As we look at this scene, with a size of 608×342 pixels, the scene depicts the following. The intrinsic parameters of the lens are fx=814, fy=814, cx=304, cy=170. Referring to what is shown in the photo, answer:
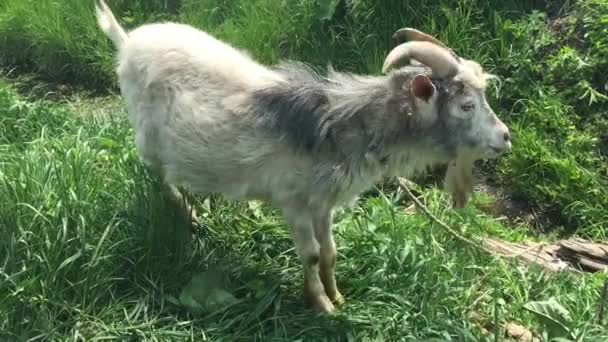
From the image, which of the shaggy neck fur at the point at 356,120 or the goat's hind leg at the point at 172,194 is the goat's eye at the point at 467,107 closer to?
the shaggy neck fur at the point at 356,120

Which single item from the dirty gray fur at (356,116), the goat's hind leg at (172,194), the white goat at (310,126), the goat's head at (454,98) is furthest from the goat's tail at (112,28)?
the goat's head at (454,98)

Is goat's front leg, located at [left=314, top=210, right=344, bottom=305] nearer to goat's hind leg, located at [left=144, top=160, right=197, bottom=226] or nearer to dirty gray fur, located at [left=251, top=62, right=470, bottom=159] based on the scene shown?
dirty gray fur, located at [left=251, top=62, right=470, bottom=159]

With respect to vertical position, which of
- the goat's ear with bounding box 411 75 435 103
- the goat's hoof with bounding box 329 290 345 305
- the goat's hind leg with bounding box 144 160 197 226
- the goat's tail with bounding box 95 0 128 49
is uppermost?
the goat's ear with bounding box 411 75 435 103

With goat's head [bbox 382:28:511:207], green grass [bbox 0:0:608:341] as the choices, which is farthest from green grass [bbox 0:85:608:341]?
goat's head [bbox 382:28:511:207]

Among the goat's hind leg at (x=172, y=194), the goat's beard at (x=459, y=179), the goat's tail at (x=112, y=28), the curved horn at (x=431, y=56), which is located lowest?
the goat's hind leg at (x=172, y=194)

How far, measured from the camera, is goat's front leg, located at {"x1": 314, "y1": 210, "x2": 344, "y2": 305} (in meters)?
4.16

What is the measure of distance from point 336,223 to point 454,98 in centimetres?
133

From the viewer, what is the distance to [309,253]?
13.2ft

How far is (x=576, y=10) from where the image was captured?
6.19m

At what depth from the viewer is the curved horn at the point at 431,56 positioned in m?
3.69

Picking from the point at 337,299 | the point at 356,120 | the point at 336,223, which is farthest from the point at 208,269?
the point at 356,120

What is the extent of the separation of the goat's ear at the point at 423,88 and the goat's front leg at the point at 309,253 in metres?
0.79

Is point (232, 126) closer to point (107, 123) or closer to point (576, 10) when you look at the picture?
point (107, 123)

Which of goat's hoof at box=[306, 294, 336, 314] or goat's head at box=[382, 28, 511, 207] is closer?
goat's head at box=[382, 28, 511, 207]
